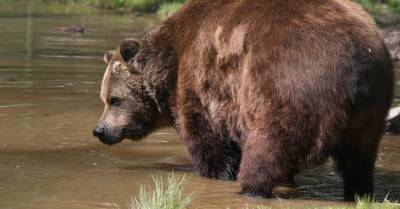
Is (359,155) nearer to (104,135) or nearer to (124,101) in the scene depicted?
(124,101)

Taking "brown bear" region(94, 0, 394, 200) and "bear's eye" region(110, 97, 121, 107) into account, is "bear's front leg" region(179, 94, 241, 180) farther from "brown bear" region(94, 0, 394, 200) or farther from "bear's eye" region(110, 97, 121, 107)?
"bear's eye" region(110, 97, 121, 107)

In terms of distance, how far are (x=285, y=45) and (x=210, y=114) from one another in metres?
1.22

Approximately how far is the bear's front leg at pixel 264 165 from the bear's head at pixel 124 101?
5.50 ft

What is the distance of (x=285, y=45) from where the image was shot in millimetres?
6938

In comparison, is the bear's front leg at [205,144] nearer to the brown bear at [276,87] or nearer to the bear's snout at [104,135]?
the brown bear at [276,87]

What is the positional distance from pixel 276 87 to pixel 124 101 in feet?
6.92

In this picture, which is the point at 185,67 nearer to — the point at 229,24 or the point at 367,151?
the point at 229,24

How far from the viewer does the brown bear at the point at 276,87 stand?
6746 mm

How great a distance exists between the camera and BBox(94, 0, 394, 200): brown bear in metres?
6.75

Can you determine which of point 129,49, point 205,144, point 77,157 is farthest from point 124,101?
point 205,144

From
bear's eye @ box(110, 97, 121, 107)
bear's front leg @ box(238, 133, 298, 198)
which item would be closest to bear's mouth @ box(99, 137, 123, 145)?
bear's eye @ box(110, 97, 121, 107)

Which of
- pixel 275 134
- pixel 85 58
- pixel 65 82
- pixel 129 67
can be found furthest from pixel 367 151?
pixel 85 58

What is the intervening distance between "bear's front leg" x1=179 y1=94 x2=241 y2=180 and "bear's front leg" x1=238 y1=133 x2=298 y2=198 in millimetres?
876

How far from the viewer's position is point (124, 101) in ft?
28.2
